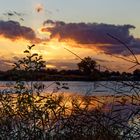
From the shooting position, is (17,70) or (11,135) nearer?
(11,135)

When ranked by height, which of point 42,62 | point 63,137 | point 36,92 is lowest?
point 63,137

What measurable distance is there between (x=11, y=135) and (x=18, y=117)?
1.86ft

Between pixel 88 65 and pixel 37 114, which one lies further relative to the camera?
pixel 37 114

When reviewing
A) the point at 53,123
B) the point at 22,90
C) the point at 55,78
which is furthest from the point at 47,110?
the point at 55,78

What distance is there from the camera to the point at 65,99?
42.6 ft

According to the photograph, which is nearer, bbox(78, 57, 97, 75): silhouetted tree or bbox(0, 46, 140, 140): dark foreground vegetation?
bbox(78, 57, 97, 75): silhouetted tree

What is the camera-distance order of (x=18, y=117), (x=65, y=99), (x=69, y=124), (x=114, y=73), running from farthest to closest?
(x=65, y=99)
(x=18, y=117)
(x=69, y=124)
(x=114, y=73)

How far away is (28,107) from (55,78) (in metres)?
2.89

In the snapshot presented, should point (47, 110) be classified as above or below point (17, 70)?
below

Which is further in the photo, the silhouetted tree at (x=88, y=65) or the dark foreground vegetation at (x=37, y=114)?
the dark foreground vegetation at (x=37, y=114)

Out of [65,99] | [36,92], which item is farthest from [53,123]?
[65,99]

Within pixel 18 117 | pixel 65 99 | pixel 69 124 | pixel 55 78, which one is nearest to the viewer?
pixel 69 124

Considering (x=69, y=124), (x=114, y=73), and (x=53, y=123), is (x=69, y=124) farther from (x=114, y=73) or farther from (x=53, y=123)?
(x=114, y=73)

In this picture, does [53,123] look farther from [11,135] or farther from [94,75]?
[94,75]
